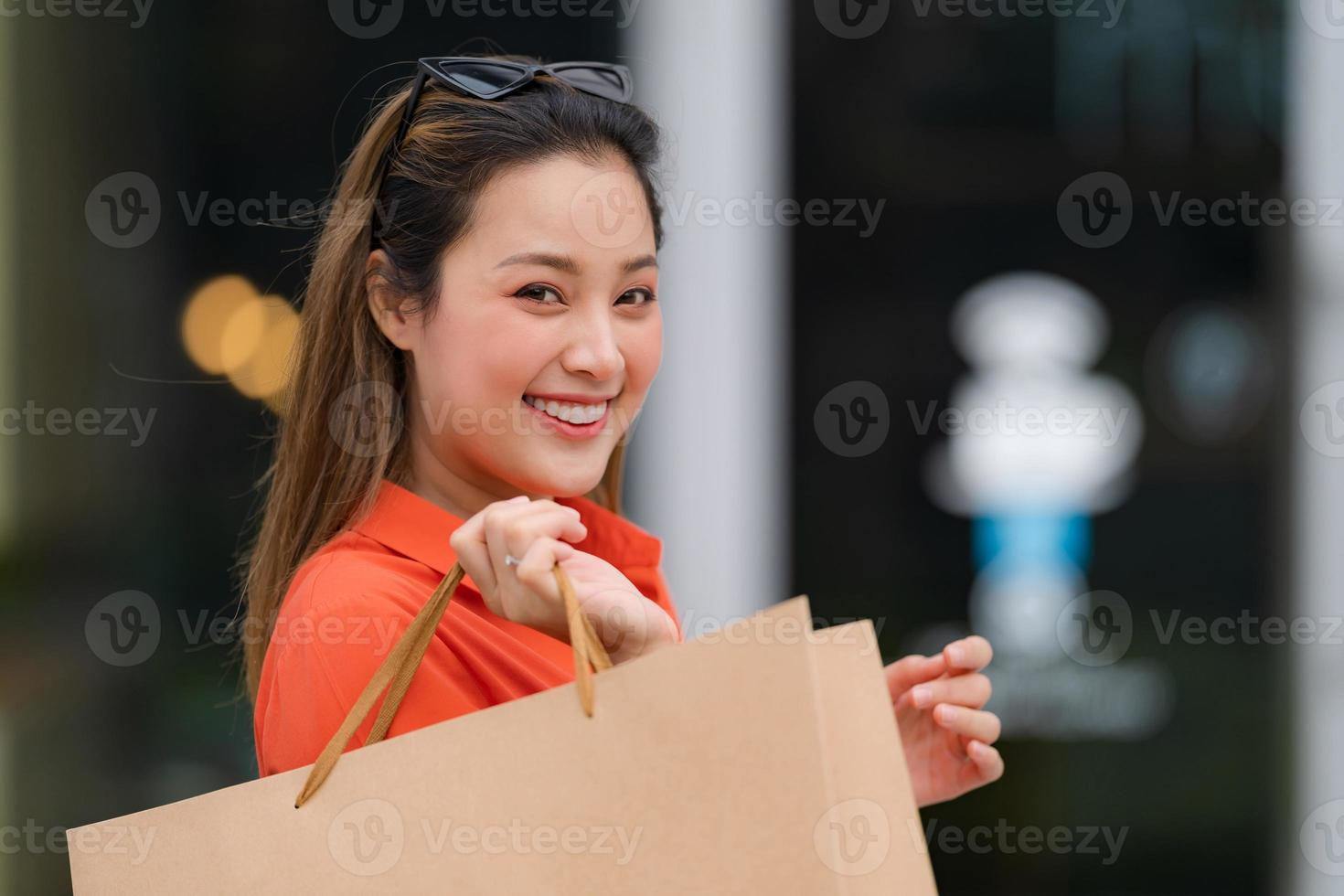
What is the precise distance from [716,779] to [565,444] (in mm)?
404

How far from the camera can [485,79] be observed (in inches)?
49.6

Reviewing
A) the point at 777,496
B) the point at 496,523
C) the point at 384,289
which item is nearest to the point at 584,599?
the point at 496,523

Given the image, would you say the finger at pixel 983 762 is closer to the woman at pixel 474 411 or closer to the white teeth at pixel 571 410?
Answer: the woman at pixel 474 411

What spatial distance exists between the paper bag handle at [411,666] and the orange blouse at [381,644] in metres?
0.03

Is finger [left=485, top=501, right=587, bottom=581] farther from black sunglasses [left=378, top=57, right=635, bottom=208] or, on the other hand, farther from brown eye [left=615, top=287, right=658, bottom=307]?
black sunglasses [left=378, top=57, right=635, bottom=208]

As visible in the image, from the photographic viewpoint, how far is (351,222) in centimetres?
132

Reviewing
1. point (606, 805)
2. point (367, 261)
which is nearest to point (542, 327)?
point (367, 261)

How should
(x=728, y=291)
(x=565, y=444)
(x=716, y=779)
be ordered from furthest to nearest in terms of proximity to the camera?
(x=728, y=291), (x=565, y=444), (x=716, y=779)

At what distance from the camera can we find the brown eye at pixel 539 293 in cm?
115

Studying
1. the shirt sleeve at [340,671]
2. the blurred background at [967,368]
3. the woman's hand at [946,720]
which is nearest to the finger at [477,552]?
the shirt sleeve at [340,671]

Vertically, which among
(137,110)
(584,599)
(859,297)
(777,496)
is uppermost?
(137,110)

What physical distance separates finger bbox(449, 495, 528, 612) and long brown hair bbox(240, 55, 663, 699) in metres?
0.29

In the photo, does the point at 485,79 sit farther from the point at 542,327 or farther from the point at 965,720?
the point at 965,720

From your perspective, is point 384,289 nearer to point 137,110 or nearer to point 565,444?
point 565,444
